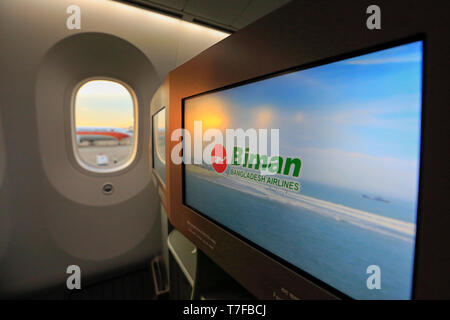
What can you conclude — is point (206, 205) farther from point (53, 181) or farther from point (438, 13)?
point (53, 181)

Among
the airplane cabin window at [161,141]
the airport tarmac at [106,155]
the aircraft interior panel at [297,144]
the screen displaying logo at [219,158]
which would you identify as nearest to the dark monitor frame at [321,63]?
the aircraft interior panel at [297,144]

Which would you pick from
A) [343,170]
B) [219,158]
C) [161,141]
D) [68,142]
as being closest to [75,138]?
[68,142]

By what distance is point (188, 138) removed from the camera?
121 centimetres

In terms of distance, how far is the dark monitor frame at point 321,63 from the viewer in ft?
1.22

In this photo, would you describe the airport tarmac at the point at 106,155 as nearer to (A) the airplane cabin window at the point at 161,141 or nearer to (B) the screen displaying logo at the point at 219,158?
(A) the airplane cabin window at the point at 161,141

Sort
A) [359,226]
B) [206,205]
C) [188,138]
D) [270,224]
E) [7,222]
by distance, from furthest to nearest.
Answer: [7,222] < [188,138] < [206,205] < [270,224] < [359,226]

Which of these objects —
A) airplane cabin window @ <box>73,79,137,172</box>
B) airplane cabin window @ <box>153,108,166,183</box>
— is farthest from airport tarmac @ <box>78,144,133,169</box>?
airplane cabin window @ <box>153,108,166,183</box>

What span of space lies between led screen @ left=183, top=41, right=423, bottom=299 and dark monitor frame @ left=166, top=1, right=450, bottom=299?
0.7 inches

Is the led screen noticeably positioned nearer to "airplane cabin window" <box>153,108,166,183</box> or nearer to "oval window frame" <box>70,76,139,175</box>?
"airplane cabin window" <box>153,108,166,183</box>

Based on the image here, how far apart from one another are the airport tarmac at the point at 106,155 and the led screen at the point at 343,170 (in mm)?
2746

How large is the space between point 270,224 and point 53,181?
2.70m

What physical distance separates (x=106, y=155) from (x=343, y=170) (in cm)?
329

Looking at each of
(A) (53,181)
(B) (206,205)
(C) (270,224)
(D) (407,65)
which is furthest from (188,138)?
(A) (53,181)
